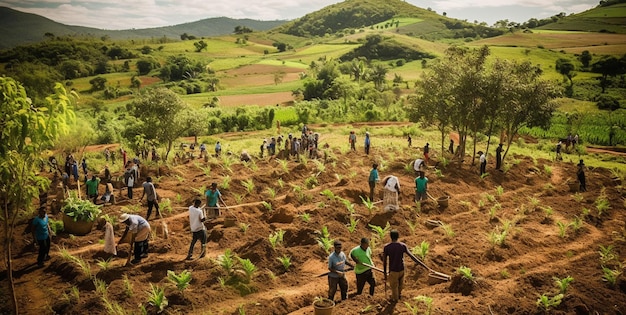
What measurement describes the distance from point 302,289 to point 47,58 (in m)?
103

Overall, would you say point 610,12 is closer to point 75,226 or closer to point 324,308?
point 324,308

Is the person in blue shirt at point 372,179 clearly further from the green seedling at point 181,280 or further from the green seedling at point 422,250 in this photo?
the green seedling at point 181,280

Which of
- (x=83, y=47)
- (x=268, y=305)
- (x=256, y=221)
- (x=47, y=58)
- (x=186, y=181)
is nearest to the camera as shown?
(x=268, y=305)

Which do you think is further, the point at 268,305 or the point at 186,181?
the point at 186,181

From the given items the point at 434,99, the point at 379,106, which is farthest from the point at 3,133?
the point at 379,106

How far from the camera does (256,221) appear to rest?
1427 cm

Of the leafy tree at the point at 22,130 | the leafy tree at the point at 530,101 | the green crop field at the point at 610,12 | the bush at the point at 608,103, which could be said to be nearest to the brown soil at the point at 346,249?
the leafy tree at the point at 22,130

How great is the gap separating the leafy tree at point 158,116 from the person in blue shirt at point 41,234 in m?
11.6

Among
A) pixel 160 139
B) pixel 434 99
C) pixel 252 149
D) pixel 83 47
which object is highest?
pixel 83 47

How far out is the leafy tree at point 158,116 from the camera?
22906mm

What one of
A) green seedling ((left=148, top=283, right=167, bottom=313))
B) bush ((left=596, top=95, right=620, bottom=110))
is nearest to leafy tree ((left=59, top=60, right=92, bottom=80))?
bush ((left=596, top=95, right=620, bottom=110))

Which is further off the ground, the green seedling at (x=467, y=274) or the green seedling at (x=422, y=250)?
the green seedling at (x=467, y=274)

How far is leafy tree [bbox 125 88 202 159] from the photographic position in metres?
22.9

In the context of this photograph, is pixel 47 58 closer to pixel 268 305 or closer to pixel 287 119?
pixel 287 119
